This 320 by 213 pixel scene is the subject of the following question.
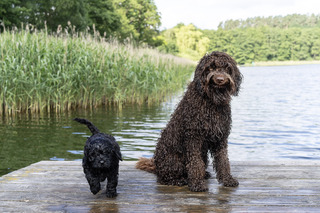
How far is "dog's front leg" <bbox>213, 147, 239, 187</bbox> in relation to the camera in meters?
3.63

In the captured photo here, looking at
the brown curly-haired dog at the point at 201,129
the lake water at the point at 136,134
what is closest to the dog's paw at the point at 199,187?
the brown curly-haired dog at the point at 201,129

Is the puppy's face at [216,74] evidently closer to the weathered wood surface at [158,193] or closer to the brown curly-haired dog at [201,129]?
the brown curly-haired dog at [201,129]

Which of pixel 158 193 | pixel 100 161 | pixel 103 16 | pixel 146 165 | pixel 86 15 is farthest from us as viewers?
pixel 103 16

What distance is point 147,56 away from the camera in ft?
47.9

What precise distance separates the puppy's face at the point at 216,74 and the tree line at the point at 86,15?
A: 15.0 m

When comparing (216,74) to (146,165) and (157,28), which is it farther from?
(157,28)

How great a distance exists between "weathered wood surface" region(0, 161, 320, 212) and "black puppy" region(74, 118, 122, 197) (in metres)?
0.15

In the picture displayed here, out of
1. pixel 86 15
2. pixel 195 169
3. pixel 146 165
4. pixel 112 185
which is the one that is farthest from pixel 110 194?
pixel 86 15

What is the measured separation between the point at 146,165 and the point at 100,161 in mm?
1253

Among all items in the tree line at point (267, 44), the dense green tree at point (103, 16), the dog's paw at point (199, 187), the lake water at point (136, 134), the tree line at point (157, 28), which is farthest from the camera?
the tree line at point (267, 44)

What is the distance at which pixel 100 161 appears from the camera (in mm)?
3082

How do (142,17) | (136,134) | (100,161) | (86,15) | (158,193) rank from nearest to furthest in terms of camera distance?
(100,161)
(158,193)
(136,134)
(86,15)
(142,17)

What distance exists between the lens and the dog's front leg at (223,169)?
11.9 ft

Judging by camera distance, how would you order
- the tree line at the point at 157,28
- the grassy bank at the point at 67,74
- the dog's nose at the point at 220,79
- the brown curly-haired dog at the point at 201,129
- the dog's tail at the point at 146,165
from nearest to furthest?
the dog's nose at the point at 220,79 → the brown curly-haired dog at the point at 201,129 → the dog's tail at the point at 146,165 → the grassy bank at the point at 67,74 → the tree line at the point at 157,28
